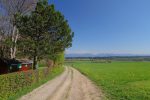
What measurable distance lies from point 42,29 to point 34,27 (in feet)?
4.47

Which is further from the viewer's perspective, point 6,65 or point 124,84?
point 6,65

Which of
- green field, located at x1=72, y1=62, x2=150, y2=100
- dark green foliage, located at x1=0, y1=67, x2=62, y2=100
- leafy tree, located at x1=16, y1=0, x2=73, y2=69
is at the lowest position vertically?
green field, located at x1=72, y1=62, x2=150, y2=100

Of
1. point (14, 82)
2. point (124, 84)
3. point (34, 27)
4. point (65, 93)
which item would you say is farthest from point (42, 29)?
point (65, 93)

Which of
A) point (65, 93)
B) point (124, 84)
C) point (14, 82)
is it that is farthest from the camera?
point (124, 84)

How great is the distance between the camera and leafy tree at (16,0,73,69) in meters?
36.0

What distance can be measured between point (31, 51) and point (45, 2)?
25.7 feet

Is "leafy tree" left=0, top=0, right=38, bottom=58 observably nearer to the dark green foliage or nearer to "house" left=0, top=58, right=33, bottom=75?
"house" left=0, top=58, right=33, bottom=75

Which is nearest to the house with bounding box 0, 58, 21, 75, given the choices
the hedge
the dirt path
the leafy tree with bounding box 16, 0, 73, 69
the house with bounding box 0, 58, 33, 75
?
the house with bounding box 0, 58, 33, 75

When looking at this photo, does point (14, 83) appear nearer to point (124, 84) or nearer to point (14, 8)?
point (124, 84)

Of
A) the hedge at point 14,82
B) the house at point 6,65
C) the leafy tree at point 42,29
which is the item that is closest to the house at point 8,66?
the house at point 6,65

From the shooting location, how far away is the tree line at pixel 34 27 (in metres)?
36.0

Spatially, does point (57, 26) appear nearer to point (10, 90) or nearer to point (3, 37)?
point (3, 37)

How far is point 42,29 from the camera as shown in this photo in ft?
122

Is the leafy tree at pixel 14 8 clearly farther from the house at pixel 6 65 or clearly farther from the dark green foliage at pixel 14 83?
the dark green foliage at pixel 14 83
